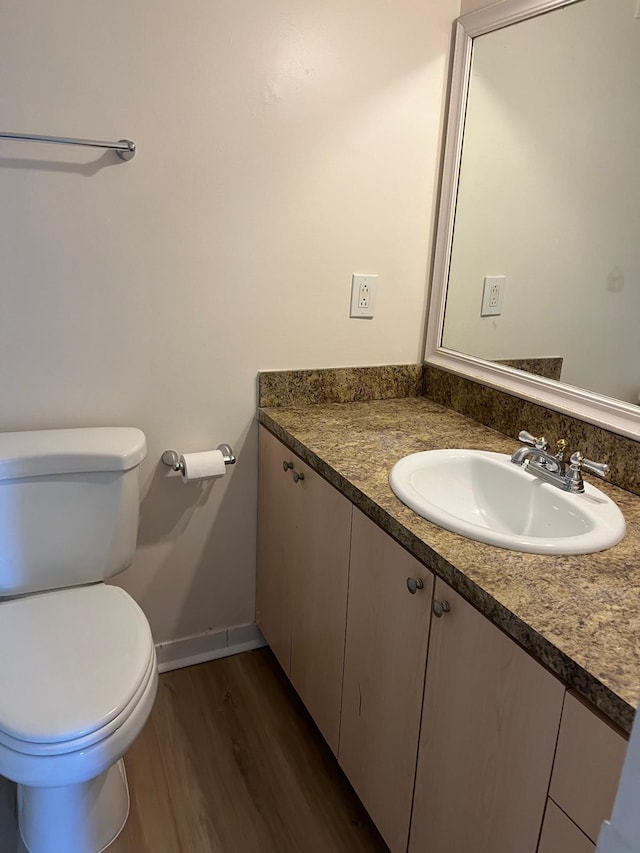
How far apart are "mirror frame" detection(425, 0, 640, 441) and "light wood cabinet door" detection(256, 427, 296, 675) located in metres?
0.59

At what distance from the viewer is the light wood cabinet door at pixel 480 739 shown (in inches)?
34.0

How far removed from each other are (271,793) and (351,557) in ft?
2.19

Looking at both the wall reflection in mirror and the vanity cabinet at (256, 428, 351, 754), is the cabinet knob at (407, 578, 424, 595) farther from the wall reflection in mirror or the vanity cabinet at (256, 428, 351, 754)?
the wall reflection in mirror

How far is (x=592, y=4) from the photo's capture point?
1.39 metres

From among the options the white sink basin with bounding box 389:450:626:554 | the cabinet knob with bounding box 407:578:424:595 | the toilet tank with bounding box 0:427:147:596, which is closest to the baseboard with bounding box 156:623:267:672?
the toilet tank with bounding box 0:427:147:596

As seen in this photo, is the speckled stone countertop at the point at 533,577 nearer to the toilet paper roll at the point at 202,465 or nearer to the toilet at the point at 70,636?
the toilet paper roll at the point at 202,465

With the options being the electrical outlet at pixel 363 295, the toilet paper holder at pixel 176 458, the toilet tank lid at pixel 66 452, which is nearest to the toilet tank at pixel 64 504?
the toilet tank lid at pixel 66 452

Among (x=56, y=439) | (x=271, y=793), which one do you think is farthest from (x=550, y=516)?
(x=56, y=439)

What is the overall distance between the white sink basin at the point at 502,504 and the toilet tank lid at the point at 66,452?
25.0 inches

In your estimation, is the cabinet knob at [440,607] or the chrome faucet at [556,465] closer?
the cabinet knob at [440,607]

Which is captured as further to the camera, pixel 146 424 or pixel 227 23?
pixel 146 424

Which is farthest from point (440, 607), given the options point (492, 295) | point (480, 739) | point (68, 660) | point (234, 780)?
point (492, 295)

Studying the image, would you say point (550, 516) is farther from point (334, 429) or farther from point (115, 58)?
point (115, 58)

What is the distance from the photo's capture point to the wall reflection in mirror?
1.37m
